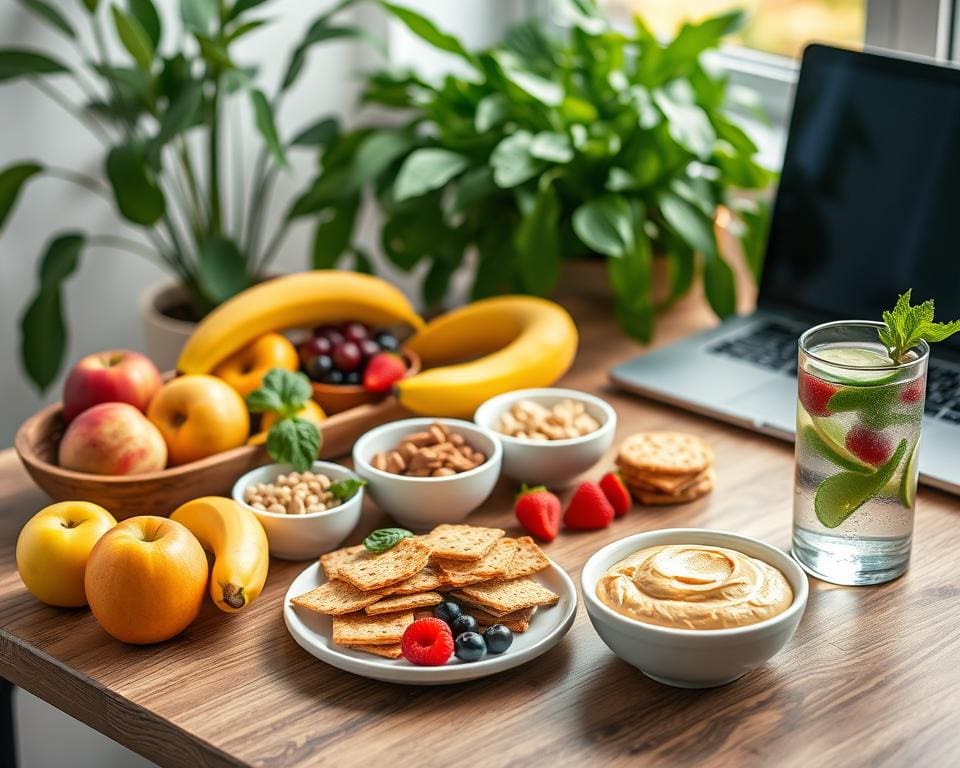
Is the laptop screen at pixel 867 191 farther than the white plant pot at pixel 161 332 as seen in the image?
No

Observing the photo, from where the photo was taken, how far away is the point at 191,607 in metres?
1.08

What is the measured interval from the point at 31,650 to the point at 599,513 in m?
0.54

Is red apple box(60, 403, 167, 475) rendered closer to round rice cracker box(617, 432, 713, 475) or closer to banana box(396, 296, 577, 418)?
banana box(396, 296, 577, 418)

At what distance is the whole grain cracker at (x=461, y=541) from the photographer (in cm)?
110

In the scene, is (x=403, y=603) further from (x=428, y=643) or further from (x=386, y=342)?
(x=386, y=342)

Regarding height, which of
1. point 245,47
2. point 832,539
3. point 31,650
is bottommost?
point 31,650

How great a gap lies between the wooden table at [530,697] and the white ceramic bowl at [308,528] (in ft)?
0.08

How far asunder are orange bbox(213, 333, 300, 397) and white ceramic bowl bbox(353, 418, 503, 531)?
→ 0.20 meters

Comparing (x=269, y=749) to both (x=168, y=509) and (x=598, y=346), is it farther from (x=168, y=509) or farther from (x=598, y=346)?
(x=598, y=346)

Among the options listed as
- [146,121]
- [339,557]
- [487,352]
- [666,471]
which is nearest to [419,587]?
[339,557]

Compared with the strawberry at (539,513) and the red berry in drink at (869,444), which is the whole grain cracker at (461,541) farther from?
the red berry in drink at (869,444)

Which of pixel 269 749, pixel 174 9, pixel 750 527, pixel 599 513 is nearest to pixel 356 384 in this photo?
pixel 599 513

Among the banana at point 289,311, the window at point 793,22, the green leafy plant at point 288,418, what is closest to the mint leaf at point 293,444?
the green leafy plant at point 288,418

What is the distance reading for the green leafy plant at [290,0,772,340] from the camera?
163 cm
